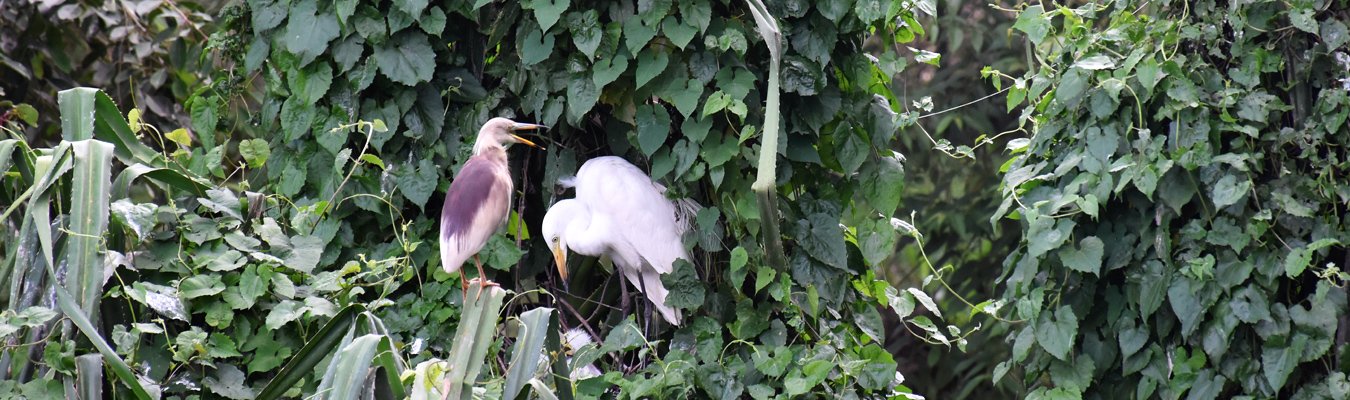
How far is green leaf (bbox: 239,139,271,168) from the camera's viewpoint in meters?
2.11

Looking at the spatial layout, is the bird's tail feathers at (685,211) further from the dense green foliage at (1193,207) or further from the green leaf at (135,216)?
the green leaf at (135,216)

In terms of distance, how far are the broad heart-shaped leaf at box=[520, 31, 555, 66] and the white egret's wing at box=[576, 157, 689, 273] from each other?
0.18 meters

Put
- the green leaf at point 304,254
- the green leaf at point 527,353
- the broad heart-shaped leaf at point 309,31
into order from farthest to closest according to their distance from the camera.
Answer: the broad heart-shaped leaf at point 309,31 < the green leaf at point 304,254 < the green leaf at point 527,353

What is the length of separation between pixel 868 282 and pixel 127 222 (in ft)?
3.95

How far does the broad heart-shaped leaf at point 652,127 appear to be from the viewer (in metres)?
2.06

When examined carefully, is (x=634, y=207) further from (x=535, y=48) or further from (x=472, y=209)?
(x=472, y=209)

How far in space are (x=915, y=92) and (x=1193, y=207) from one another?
2447mm

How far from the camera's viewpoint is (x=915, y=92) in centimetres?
466

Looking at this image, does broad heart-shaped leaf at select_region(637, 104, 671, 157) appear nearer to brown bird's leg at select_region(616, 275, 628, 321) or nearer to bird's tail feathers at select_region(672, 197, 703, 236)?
bird's tail feathers at select_region(672, 197, 703, 236)

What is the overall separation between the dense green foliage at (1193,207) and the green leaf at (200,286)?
128 centimetres

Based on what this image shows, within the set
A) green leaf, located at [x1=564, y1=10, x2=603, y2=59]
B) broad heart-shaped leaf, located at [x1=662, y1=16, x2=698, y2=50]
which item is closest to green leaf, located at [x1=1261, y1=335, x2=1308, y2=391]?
broad heart-shaped leaf, located at [x1=662, y1=16, x2=698, y2=50]

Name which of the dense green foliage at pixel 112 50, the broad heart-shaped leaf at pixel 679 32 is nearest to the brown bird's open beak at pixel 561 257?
the broad heart-shaped leaf at pixel 679 32

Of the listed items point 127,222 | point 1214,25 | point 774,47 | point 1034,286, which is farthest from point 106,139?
point 1214,25

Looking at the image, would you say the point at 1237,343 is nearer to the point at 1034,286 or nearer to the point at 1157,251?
the point at 1157,251
